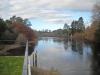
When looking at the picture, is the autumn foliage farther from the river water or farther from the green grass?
the green grass

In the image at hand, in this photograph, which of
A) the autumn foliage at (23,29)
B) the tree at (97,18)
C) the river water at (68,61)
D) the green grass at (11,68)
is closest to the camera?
the green grass at (11,68)

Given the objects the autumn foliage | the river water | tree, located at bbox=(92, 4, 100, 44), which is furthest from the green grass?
the autumn foliage

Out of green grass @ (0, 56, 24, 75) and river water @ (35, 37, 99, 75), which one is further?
river water @ (35, 37, 99, 75)

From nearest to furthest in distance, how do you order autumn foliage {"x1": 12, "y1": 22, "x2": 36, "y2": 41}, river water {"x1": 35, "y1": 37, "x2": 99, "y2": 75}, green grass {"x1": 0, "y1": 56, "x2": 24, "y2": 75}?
green grass {"x1": 0, "y1": 56, "x2": 24, "y2": 75} < river water {"x1": 35, "y1": 37, "x2": 99, "y2": 75} < autumn foliage {"x1": 12, "y1": 22, "x2": 36, "y2": 41}

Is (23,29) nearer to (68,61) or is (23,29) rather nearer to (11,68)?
(68,61)

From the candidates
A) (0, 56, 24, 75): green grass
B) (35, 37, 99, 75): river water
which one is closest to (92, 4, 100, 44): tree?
(35, 37, 99, 75): river water

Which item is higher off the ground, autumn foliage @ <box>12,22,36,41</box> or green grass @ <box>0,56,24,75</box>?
autumn foliage @ <box>12,22,36,41</box>

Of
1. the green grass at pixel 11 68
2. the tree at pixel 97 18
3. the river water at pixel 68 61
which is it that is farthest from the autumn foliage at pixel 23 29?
the green grass at pixel 11 68

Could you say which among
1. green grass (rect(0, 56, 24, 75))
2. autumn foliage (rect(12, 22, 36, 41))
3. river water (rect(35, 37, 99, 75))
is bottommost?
river water (rect(35, 37, 99, 75))

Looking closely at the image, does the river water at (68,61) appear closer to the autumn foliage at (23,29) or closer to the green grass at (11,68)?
the green grass at (11,68)

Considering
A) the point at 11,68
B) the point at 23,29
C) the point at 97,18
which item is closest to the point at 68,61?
the point at 11,68

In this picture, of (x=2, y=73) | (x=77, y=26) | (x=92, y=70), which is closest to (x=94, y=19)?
(x=92, y=70)

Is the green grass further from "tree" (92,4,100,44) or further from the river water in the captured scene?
"tree" (92,4,100,44)

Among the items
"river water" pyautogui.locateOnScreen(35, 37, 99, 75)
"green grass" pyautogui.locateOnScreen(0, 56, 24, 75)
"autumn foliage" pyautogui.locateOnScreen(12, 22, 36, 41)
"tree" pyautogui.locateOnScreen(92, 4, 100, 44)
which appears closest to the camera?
"green grass" pyautogui.locateOnScreen(0, 56, 24, 75)
